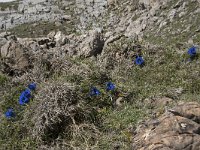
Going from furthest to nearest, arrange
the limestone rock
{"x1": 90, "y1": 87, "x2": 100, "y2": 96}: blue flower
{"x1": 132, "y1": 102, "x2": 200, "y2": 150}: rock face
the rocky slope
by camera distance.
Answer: the limestone rock, {"x1": 90, "y1": 87, "x2": 100, "y2": 96}: blue flower, the rocky slope, {"x1": 132, "y1": 102, "x2": 200, "y2": 150}: rock face

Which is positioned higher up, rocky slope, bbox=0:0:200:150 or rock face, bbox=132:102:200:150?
rock face, bbox=132:102:200:150

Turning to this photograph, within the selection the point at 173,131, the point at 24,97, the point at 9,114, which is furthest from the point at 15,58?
the point at 173,131

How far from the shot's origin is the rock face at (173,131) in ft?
16.2

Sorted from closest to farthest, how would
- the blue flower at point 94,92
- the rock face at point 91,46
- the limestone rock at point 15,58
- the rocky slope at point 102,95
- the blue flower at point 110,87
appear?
the rocky slope at point 102,95, the blue flower at point 94,92, the blue flower at point 110,87, the limestone rock at point 15,58, the rock face at point 91,46

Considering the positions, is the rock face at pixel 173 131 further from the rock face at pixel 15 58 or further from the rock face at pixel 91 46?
the rock face at pixel 91 46

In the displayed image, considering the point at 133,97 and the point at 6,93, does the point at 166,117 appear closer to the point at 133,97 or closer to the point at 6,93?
the point at 133,97

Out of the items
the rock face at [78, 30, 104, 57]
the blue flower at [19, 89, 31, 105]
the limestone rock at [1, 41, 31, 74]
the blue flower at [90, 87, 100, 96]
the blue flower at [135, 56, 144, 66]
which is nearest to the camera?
the blue flower at [19, 89, 31, 105]

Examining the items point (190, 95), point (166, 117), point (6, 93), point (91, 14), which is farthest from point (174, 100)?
point (91, 14)

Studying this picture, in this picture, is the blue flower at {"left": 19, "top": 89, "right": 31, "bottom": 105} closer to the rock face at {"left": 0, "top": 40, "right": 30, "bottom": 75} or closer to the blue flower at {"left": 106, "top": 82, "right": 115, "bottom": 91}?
the blue flower at {"left": 106, "top": 82, "right": 115, "bottom": 91}

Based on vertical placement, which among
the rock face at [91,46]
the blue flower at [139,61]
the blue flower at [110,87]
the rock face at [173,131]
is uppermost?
the rock face at [173,131]

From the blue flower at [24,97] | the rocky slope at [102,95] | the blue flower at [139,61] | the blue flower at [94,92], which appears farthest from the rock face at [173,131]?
the blue flower at [139,61]

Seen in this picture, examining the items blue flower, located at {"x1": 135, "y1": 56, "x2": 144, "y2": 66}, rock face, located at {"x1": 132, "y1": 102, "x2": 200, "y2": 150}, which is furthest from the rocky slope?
blue flower, located at {"x1": 135, "y1": 56, "x2": 144, "y2": 66}

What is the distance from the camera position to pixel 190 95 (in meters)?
6.93

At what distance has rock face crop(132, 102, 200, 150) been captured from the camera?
4949mm
